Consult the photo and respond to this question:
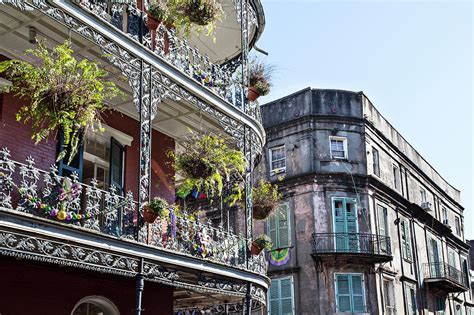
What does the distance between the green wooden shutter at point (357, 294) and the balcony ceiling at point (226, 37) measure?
976 centimetres

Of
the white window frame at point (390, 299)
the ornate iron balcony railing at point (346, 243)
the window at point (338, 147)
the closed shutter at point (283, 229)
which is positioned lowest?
the white window frame at point (390, 299)

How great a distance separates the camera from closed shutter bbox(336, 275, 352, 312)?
2088 centimetres

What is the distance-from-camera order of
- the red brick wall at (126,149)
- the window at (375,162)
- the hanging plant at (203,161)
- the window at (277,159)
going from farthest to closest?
1. the window at (375,162)
2. the window at (277,159)
3. the hanging plant at (203,161)
4. the red brick wall at (126,149)

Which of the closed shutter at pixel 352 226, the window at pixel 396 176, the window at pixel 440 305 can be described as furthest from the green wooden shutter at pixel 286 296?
the window at pixel 440 305

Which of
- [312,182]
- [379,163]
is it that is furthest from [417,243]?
[312,182]

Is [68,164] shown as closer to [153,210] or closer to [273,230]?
[153,210]

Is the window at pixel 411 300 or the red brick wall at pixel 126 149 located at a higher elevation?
the red brick wall at pixel 126 149

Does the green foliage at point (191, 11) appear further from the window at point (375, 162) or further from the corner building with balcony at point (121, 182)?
the window at point (375, 162)

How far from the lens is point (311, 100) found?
23.0 m

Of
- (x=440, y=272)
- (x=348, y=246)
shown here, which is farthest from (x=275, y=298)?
(x=440, y=272)

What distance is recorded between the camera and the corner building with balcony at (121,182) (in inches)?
318

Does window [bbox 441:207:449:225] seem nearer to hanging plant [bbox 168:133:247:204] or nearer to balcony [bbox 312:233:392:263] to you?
balcony [bbox 312:233:392:263]

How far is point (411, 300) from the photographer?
2409 cm

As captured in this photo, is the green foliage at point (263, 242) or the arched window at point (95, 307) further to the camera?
the green foliage at point (263, 242)
